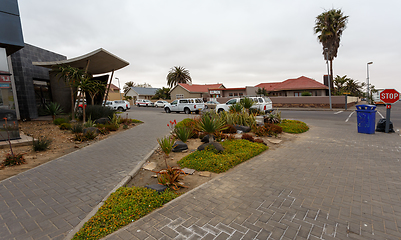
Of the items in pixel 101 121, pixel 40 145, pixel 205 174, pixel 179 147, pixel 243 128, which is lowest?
pixel 205 174

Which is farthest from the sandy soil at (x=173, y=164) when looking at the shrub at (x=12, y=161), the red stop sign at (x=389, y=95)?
the red stop sign at (x=389, y=95)

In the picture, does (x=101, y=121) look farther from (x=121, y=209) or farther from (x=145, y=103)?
(x=145, y=103)

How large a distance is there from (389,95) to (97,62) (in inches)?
685

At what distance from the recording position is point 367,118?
32.4 feet

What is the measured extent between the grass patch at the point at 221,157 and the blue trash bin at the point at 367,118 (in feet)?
19.8

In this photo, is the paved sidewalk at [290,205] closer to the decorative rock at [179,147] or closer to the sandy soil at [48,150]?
the decorative rock at [179,147]

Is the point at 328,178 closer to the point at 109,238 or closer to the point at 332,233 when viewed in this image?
the point at 332,233

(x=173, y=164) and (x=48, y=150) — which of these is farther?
A: (x=48, y=150)

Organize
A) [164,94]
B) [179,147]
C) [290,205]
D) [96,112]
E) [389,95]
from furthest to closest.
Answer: [164,94]
[96,112]
[389,95]
[179,147]
[290,205]

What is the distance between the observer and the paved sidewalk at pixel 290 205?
2885 mm

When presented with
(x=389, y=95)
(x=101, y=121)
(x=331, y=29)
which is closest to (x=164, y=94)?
(x=331, y=29)

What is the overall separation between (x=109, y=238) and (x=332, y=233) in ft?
9.69

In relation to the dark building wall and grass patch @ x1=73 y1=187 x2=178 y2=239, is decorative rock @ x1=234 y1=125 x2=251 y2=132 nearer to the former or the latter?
grass patch @ x1=73 y1=187 x2=178 y2=239

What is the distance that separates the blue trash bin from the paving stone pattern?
9876 mm
